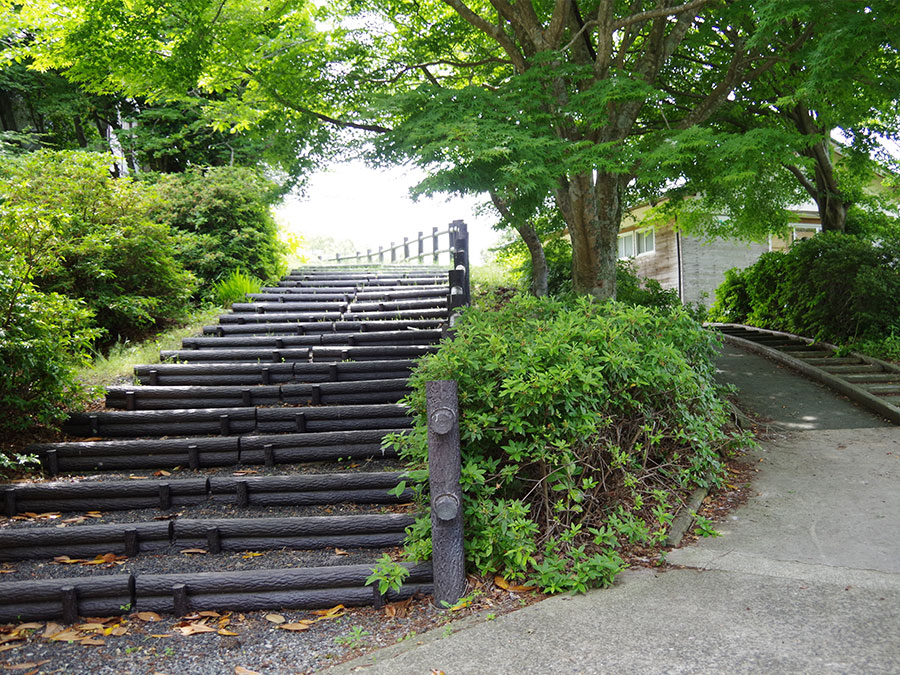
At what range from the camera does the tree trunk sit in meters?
9.63

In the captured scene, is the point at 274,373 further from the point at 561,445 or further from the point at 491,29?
the point at 491,29

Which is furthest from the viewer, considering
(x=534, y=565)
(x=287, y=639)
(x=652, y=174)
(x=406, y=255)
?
(x=406, y=255)

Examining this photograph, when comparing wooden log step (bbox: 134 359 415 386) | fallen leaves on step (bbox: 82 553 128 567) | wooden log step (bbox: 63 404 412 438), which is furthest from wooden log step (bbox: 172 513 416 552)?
wooden log step (bbox: 134 359 415 386)

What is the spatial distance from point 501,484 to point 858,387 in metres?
7.96

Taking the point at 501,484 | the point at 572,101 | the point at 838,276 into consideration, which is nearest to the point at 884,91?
the point at 572,101

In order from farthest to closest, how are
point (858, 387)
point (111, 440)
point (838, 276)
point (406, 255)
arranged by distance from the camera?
point (406, 255)
point (838, 276)
point (858, 387)
point (111, 440)

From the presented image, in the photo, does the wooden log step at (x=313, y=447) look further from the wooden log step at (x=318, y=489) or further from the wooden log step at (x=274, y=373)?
the wooden log step at (x=274, y=373)

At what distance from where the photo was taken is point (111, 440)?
671 cm

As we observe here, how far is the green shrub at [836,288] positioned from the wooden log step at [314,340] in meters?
8.06

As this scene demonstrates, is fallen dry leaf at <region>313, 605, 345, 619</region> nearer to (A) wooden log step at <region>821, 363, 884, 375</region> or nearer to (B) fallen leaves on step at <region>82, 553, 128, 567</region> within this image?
(B) fallen leaves on step at <region>82, 553, 128, 567</region>

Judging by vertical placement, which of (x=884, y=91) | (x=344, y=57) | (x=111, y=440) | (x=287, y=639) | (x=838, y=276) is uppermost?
(x=344, y=57)

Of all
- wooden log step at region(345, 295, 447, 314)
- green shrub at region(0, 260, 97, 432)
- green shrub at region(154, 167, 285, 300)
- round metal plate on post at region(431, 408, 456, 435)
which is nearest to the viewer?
round metal plate on post at region(431, 408, 456, 435)

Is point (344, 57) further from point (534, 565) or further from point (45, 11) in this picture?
point (534, 565)

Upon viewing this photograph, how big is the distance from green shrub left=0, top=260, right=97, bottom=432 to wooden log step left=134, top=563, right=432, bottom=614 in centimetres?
298
